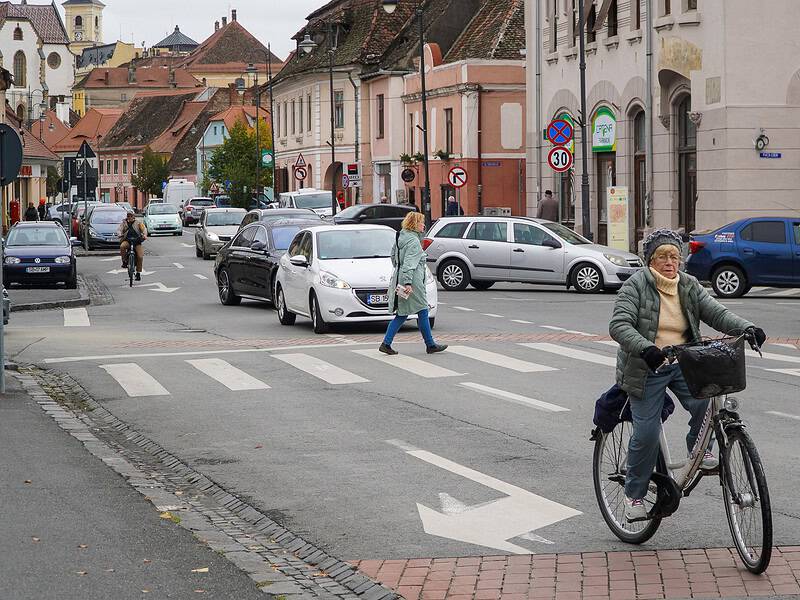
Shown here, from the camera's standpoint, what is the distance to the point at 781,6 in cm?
3525

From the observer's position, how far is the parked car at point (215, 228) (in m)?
47.2

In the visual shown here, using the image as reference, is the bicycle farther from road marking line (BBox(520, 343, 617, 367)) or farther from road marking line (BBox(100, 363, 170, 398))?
road marking line (BBox(520, 343, 617, 367))

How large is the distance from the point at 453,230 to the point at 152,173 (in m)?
112

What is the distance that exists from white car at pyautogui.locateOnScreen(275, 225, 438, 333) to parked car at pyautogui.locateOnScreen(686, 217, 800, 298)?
814cm

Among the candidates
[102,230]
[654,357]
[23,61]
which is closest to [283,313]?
[654,357]

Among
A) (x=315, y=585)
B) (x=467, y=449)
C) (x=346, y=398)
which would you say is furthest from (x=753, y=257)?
(x=315, y=585)

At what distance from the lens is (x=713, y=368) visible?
271 inches

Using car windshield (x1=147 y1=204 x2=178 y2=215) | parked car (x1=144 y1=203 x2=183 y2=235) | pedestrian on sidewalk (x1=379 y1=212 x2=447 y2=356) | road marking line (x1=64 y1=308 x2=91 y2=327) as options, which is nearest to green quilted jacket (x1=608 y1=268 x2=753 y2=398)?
pedestrian on sidewalk (x1=379 y1=212 x2=447 y2=356)

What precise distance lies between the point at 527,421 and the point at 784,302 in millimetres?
15329

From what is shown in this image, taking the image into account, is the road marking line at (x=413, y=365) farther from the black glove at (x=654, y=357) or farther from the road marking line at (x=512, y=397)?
the black glove at (x=654, y=357)

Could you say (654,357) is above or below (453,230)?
below

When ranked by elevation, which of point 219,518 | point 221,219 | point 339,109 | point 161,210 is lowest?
point 219,518

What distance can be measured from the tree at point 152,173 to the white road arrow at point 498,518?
132114 millimetres

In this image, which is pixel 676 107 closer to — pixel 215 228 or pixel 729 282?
pixel 729 282
